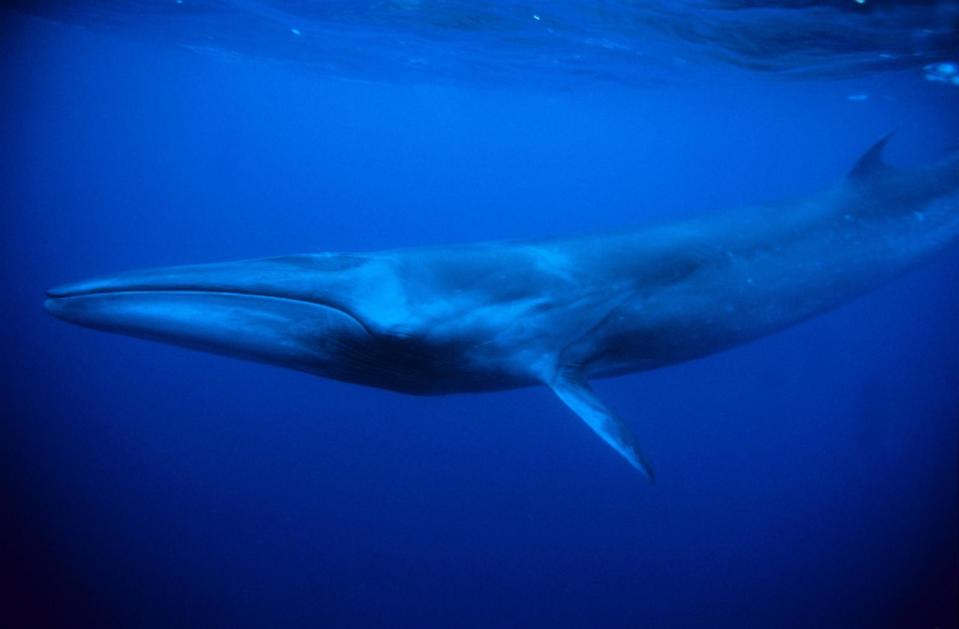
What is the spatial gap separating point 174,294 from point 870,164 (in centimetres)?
877

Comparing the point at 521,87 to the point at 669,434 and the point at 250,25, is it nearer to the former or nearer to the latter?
the point at 250,25

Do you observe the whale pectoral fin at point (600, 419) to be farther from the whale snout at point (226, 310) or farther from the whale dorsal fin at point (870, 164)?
the whale dorsal fin at point (870, 164)

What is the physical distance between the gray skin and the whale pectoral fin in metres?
0.01

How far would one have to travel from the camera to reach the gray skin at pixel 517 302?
4012mm

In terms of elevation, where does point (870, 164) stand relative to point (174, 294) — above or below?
above

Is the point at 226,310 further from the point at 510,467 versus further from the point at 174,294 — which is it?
the point at 510,467

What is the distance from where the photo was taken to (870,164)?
8.09 meters

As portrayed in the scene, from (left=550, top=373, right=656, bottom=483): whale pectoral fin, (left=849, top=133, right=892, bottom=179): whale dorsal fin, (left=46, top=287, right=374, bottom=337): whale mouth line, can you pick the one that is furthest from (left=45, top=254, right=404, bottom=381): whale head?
(left=849, top=133, right=892, bottom=179): whale dorsal fin

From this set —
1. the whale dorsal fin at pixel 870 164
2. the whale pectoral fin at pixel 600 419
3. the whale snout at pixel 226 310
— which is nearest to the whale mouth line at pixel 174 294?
the whale snout at pixel 226 310

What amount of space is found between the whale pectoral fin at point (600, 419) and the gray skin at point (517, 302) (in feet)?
0.04

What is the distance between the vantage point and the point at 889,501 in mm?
16141

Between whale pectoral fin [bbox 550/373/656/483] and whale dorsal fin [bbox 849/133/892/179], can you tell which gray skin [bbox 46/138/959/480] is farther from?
whale dorsal fin [bbox 849/133/892/179]

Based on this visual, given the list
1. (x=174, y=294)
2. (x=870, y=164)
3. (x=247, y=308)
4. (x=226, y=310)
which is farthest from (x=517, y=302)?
(x=870, y=164)

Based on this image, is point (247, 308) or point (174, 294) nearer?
point (174, 294)
